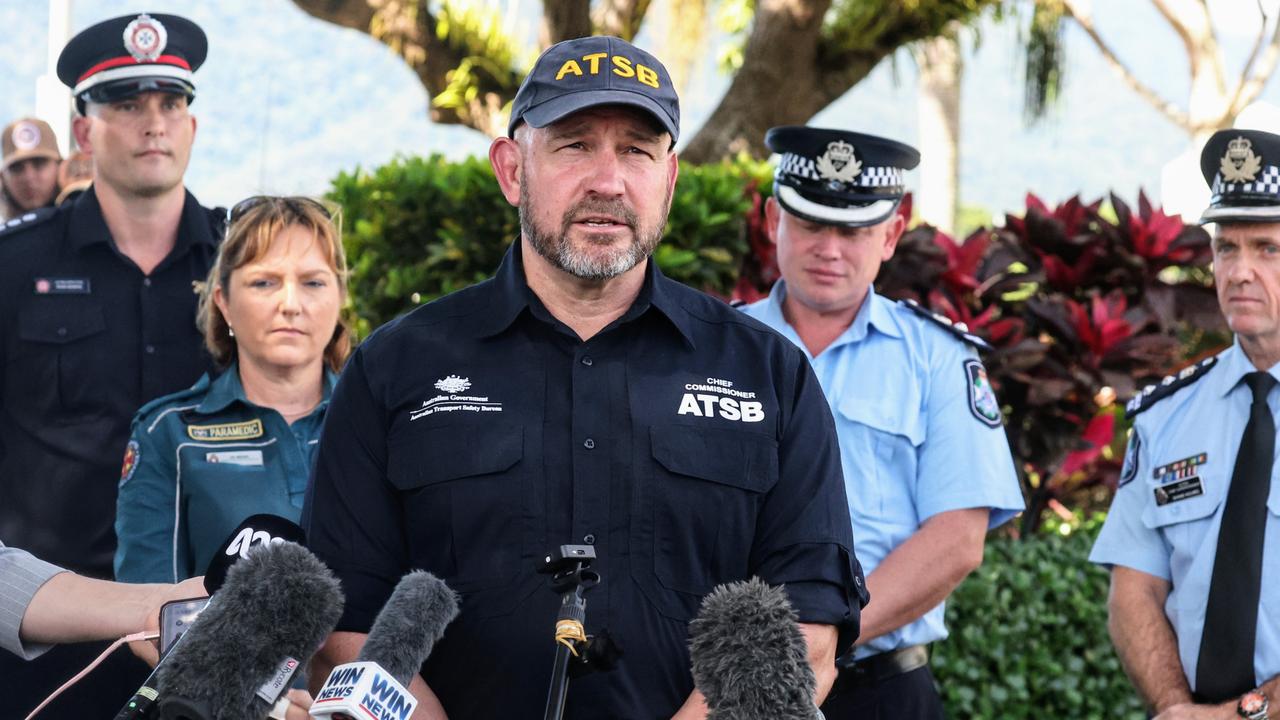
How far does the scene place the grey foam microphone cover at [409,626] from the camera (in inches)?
77.2

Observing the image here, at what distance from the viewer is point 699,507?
2617 millimetres

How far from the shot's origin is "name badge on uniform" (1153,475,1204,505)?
13.4 ft

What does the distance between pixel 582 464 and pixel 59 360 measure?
2174mm

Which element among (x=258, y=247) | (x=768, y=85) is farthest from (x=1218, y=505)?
(x=768, y=85)

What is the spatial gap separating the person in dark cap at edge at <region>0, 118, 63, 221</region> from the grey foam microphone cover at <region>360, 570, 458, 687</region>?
283 inches

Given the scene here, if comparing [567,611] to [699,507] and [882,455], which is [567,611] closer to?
[699,507]

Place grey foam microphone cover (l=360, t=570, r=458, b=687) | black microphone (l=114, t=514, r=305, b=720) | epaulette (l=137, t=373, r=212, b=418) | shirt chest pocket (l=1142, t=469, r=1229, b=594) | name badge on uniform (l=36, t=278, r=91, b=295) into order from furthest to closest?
name badge on uniform (l=36, t=278, r=91, b=295), shirt chest pocket (l=1142, t=469, r=1229, b=594), epaulette (l=137, t=373, r=212, b=418), black microphone (l=114, t=514, r=305, b=720), grey foam microphone cover (l=360, t=570, r=458, b=687)

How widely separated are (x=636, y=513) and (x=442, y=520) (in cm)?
33

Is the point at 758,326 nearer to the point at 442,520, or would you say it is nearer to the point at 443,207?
the point at 442,520

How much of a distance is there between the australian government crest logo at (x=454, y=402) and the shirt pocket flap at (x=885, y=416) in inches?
64.2

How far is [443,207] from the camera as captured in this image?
249 inches

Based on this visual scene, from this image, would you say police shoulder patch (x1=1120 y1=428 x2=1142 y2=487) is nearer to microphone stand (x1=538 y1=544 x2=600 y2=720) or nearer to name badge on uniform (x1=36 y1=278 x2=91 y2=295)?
microphone stand (x1=538 y1=544 x2=600 y2=720)

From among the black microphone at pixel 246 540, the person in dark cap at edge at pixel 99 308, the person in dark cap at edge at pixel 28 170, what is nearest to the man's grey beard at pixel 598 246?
the black microphone at pixel 246 540

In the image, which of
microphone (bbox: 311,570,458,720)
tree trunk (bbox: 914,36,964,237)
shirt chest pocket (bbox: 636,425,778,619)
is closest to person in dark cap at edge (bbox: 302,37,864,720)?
shirt chest pocket (bbox: 636,425,778,619)
